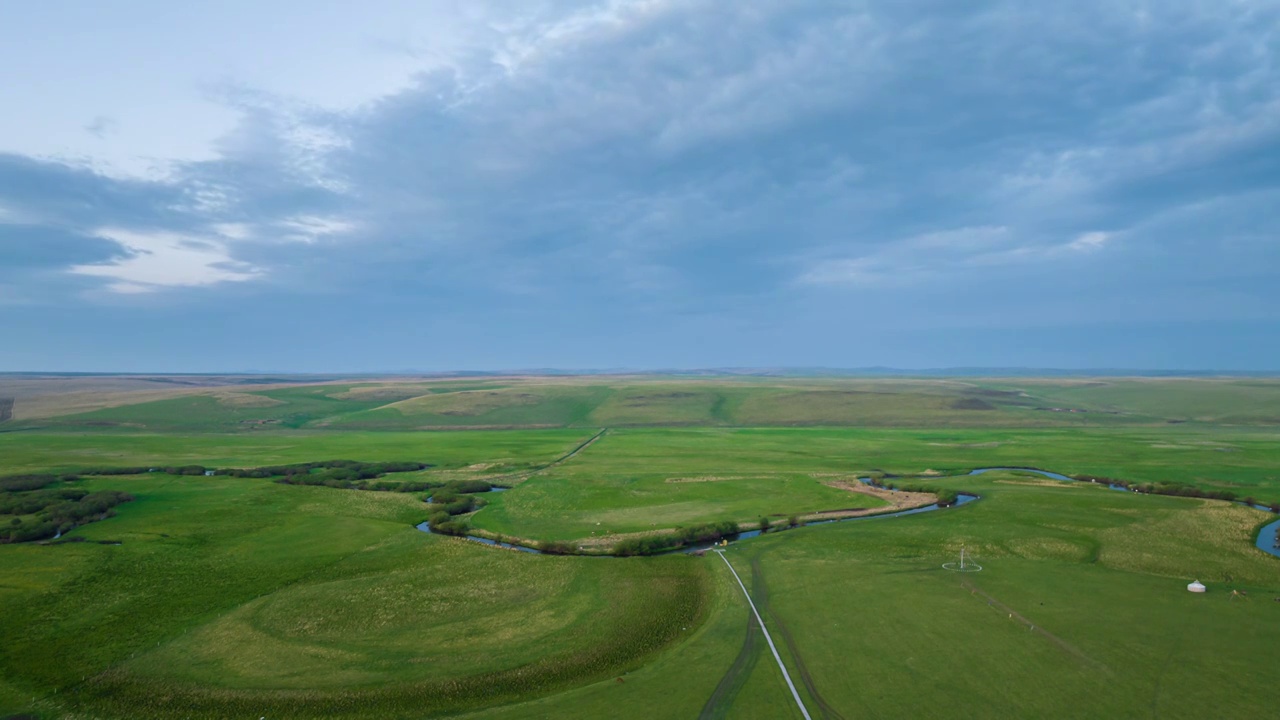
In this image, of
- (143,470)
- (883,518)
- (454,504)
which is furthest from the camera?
(143,470)

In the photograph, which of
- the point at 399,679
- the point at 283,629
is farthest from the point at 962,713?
the point at 283,629

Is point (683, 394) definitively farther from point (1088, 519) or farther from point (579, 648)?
point (579, 648)

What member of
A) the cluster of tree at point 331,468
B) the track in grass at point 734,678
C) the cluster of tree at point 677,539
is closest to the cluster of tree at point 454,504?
the cluster of tree at point 331,468

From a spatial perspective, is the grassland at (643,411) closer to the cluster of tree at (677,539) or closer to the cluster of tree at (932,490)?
the cluster of tree at (932,490)

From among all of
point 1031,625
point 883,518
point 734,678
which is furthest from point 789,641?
point 883,518

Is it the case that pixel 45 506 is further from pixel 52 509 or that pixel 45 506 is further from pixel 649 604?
pixel 649 604

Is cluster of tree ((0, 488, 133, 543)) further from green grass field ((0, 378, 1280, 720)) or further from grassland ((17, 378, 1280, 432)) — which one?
grassland ((17, 378, 1280, 432))
